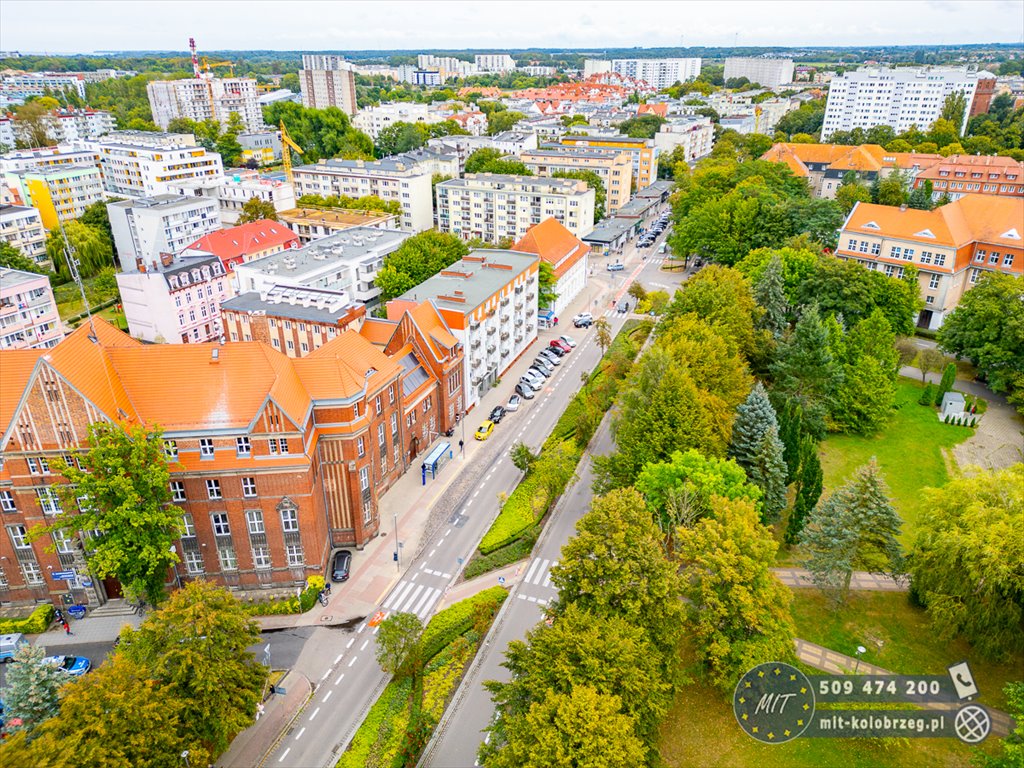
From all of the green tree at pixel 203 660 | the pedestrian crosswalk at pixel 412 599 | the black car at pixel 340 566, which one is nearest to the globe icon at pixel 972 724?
the pedestrian crosswalk at pixel 412 599

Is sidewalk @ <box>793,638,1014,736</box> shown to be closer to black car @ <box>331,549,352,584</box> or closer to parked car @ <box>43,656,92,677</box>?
black car @ <box>331,549,352,584</box>

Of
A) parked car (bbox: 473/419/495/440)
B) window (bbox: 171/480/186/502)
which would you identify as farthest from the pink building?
parked car (bbox: 473/419/495/440)

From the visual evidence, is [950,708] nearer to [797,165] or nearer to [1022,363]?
[1022,363]

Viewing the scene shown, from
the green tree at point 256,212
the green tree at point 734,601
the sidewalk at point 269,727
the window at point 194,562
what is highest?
the green tree at point 256,212

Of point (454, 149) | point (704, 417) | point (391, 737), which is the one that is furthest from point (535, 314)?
point (454, 149)

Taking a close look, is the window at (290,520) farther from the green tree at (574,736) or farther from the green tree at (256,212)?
the green tree at (256,212)

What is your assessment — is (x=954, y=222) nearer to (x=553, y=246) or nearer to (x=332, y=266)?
(x=553, y=246)

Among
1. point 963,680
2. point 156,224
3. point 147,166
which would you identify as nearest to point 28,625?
point 963,680

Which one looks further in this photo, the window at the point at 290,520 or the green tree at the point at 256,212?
the green tree at the point at 256,212
